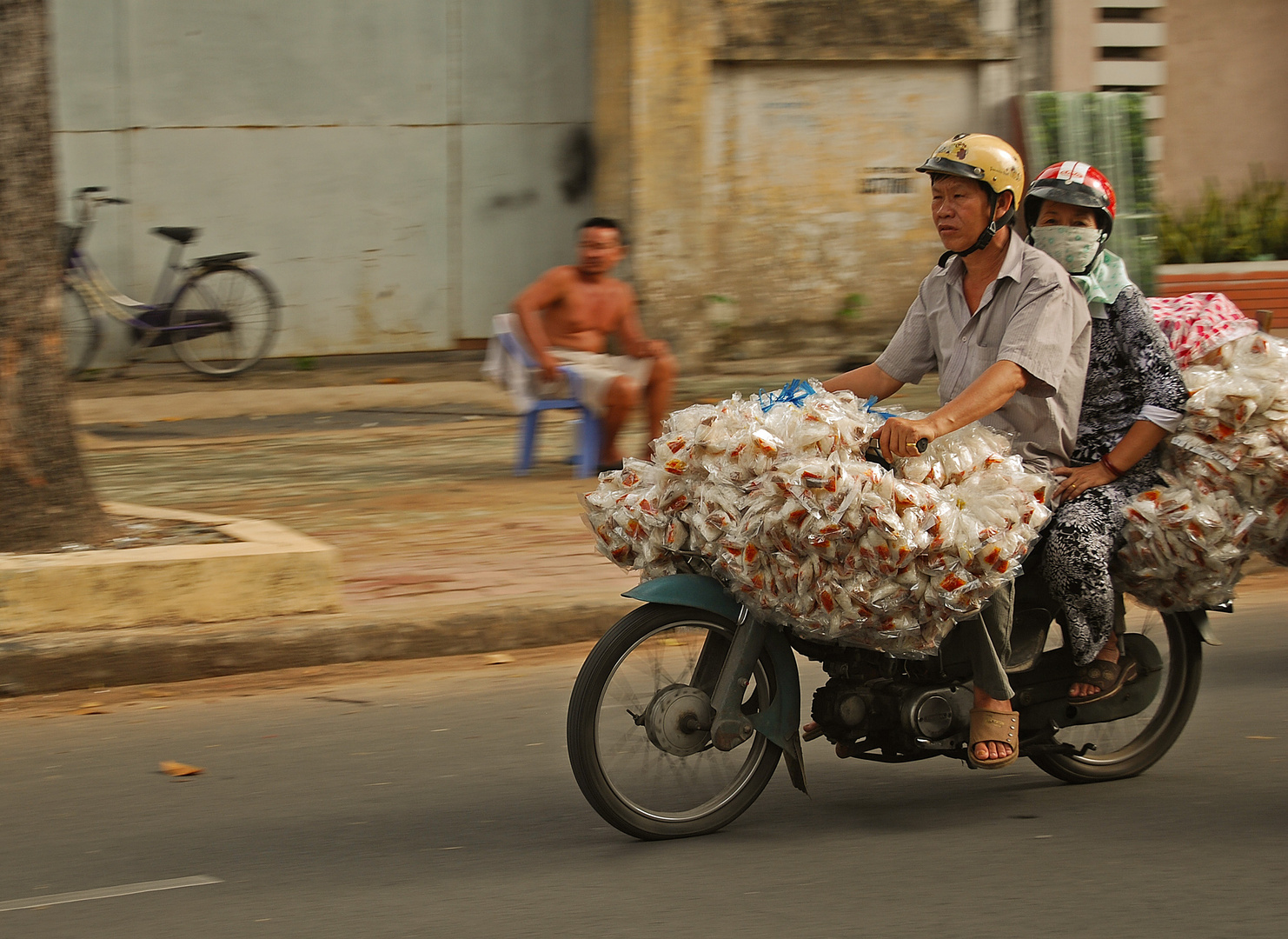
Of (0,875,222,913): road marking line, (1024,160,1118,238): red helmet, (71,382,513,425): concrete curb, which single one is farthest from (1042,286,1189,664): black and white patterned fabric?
(71,382,513,425): concrete curb

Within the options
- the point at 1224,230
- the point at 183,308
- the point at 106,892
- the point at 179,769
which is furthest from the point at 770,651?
the point at 1224,230

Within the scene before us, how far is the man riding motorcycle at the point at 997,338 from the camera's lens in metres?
4.16

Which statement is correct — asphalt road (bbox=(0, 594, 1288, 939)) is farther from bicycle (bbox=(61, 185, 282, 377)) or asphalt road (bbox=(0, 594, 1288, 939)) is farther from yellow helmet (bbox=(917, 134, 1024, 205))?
bicycle (bbox=(61, 185, 282, 377))

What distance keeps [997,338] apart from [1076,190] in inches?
17.9

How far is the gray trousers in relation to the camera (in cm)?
420

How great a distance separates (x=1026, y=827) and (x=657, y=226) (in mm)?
8894

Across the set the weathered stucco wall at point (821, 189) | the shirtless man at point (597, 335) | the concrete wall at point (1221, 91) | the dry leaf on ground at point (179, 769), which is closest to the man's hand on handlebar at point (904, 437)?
→ the dry leaf on ground at point (179, 769)

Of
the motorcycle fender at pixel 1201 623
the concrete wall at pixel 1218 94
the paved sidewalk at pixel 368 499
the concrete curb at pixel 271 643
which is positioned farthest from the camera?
the concrete wall at pixel 1218 94

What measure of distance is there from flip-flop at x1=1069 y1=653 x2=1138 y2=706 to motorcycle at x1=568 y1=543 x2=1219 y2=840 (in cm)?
10

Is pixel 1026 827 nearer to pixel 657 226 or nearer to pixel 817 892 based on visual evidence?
pixel 817 892

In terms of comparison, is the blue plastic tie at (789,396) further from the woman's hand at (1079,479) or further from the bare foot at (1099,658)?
the bare foot at (1099,658)

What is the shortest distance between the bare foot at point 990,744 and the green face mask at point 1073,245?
1.19 m

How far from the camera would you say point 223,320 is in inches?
495

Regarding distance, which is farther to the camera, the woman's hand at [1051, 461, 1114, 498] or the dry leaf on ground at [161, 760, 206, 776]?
the dry leaf on ground at [161, 760, 206, 776]
